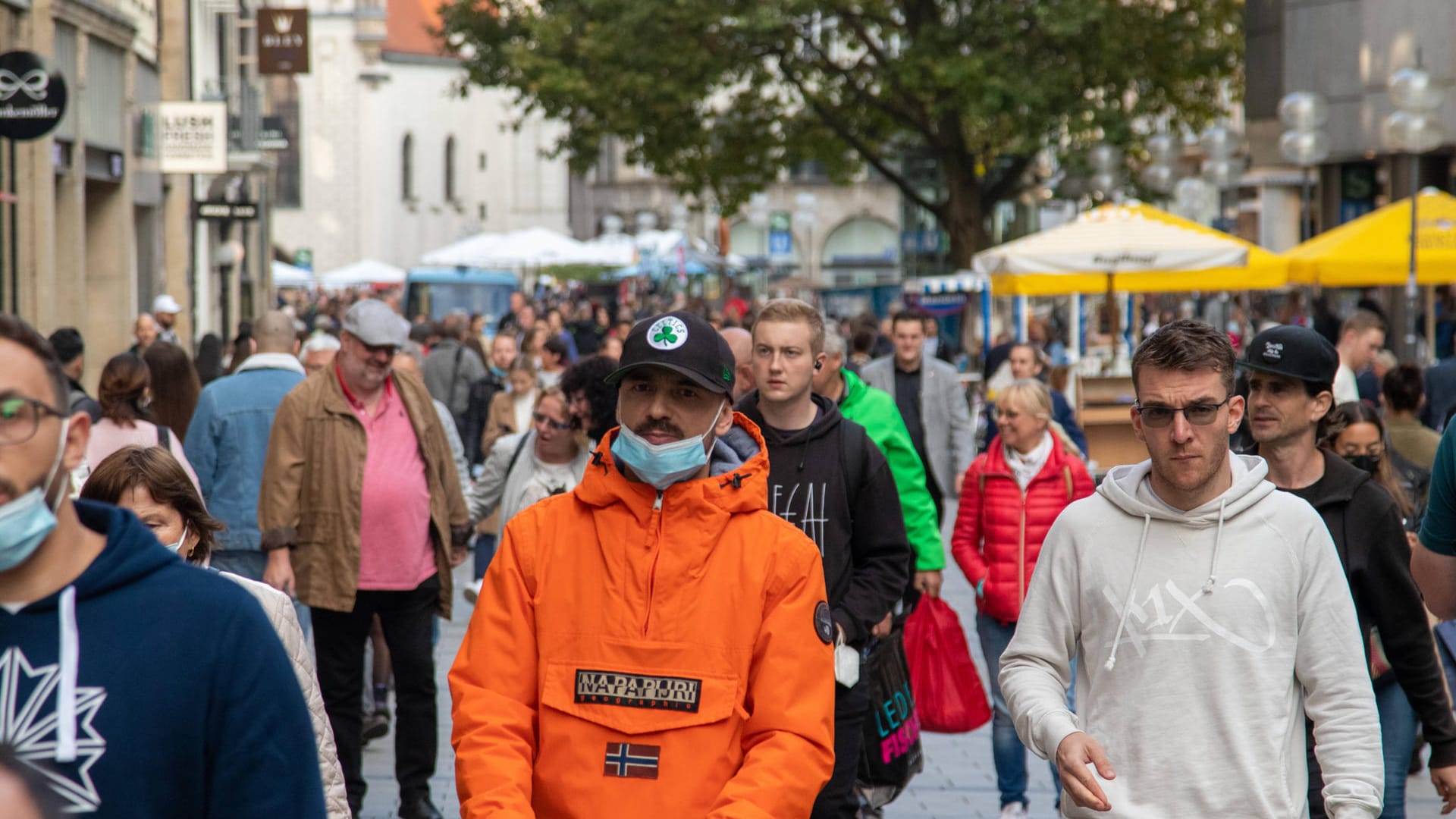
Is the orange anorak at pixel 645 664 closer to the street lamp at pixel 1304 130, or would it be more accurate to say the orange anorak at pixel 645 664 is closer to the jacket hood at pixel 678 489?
the jacket hood at pixel 678 489

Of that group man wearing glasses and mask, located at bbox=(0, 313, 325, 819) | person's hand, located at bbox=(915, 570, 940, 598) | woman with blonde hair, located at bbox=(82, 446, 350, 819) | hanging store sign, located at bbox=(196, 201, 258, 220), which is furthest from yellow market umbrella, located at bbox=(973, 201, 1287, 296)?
man wearing glasses and mask, located at bbox=(0, 313, 325, 819)

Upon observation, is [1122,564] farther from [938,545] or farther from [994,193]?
[994,193]

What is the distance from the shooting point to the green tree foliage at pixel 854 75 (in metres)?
28.9

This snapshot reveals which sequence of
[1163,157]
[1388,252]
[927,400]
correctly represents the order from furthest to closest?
[1163,157] < [1388,252] < [927,400]

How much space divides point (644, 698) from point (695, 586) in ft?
0.74

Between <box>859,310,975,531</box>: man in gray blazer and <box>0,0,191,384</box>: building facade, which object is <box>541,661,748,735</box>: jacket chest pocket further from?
<box>0,0,191,384</box>: building facade

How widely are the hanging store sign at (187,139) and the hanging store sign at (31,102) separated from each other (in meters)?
12.1

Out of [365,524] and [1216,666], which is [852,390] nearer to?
[365,524]

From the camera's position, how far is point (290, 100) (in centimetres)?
7194

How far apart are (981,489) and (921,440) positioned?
2.50 meters

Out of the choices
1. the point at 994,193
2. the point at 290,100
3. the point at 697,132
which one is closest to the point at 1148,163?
the point at 994,193

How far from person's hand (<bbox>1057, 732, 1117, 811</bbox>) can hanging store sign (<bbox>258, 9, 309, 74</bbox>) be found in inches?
1404

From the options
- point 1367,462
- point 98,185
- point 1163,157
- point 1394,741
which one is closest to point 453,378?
point 1367,462

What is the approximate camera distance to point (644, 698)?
350 centimetres
